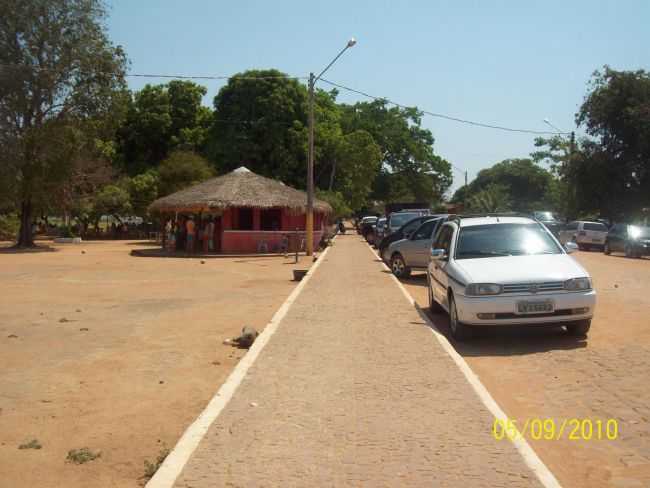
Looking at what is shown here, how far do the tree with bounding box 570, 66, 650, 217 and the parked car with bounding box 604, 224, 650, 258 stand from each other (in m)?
9.52

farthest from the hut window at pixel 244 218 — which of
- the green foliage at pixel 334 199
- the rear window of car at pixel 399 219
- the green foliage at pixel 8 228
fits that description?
the green foliage at pixel 8 228

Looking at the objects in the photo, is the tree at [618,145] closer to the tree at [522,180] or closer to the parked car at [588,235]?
the parked car at [588,235]

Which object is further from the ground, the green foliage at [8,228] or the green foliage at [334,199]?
the green foliage at [334,199]

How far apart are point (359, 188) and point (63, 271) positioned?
1539 inches

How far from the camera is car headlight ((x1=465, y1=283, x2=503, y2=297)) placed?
8.70 meters

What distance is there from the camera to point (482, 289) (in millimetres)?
8742

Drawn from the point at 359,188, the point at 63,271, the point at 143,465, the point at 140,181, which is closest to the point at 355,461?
the point at 143,465

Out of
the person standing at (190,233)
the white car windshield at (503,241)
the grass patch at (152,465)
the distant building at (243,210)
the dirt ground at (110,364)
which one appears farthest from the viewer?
the person standing at (190,233)

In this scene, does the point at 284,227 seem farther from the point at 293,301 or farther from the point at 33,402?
the point at 33,402

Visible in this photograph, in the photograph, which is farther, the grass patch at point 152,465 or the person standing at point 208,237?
the person standing at point 208,237

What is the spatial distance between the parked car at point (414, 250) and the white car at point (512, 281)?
314 inches

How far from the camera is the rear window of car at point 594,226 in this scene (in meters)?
34.3

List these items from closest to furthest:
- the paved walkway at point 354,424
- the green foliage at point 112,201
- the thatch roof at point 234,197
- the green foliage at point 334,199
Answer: the paved walkway at point 354,424 < the thatch roof at point 234,197 < the green foliage at point 112,201 < the green foliage at point 334,199

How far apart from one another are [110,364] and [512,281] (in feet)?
17.2
